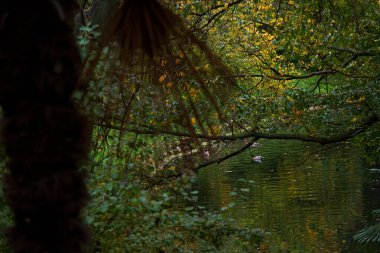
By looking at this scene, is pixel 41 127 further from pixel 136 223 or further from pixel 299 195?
pixel 299 195

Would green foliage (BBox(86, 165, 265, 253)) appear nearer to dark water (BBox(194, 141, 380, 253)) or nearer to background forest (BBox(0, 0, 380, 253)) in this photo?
background forest (BBox(0, 0, 380, 253))

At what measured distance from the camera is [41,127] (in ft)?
6.88

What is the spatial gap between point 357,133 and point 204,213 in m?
5.87

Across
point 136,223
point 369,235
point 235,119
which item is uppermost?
point 235,119

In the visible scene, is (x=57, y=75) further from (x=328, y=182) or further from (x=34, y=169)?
(x=328, y=182)

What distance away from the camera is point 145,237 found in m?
4.97

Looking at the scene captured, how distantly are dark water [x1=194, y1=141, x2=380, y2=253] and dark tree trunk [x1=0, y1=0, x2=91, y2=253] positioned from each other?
7.23m

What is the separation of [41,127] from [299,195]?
1367cm

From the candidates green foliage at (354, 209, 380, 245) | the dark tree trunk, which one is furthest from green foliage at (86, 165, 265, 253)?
green foliage at (354, 209, 380, 245)

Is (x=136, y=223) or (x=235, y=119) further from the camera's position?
(x=235, y=119)

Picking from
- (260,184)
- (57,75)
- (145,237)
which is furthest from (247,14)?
(57,75)

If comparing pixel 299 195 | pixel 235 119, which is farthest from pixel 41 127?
pixel 299 195

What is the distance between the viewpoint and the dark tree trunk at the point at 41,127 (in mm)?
2098

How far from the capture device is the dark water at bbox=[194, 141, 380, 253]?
471 inches
